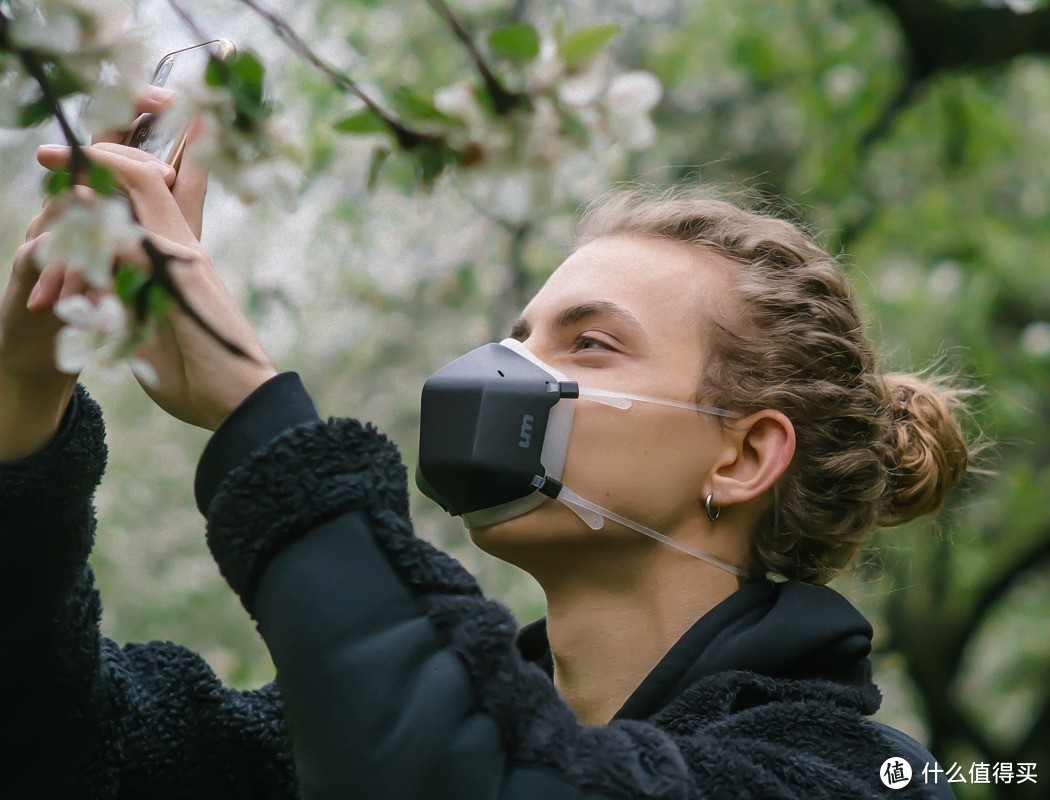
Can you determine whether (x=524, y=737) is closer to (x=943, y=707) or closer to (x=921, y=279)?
(x=921, y=279)

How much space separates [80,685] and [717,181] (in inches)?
139

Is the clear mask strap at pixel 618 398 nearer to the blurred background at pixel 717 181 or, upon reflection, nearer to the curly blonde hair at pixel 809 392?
the curly blonde hair at pixel 809 392

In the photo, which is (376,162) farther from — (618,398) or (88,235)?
(618,398)

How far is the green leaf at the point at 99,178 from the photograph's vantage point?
0.75 m

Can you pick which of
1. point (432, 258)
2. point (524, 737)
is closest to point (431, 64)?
point (432, 258)

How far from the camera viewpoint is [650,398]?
1.89m

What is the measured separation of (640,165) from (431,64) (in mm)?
929

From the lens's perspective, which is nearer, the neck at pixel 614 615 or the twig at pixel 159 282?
the twig at pixel 159 282

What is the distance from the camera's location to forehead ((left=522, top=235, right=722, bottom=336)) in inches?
76.8

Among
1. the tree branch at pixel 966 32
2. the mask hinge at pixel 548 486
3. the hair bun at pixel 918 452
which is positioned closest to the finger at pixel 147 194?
the mask hinge at pixel 548 486

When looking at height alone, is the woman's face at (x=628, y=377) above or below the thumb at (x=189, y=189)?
below

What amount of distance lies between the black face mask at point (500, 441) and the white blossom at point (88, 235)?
3.46ft

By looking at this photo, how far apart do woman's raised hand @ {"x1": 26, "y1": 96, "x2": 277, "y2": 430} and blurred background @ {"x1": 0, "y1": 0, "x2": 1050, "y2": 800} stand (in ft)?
11.3

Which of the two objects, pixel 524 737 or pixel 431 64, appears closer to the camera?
pixel 524 737
